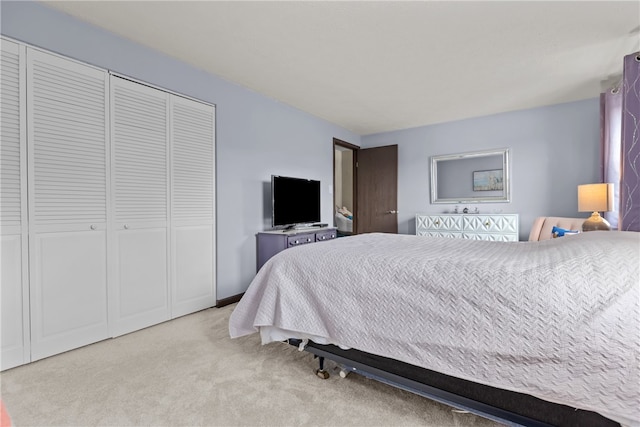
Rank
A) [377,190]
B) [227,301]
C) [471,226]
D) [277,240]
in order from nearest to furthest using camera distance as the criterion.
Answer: [227,301] < [277,240] < [471,226] < [377,190]

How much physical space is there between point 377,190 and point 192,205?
337cm

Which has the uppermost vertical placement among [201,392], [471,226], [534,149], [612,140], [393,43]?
[393,43]

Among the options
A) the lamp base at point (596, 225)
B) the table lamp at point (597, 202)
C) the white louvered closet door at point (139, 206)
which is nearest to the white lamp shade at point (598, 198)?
the table lamp at point (597, 202)

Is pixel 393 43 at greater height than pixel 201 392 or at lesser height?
greater

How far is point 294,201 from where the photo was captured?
391cm

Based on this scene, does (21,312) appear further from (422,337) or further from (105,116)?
(422,337)

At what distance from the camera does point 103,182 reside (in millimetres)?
2365

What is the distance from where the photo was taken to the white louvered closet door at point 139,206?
8.03 feet

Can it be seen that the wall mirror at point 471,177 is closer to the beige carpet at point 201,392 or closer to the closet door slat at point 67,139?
the beige carpet at point 201,392

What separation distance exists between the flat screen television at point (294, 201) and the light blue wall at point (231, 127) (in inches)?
8.7

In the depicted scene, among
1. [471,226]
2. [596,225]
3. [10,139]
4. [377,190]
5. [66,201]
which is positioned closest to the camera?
[10,139]

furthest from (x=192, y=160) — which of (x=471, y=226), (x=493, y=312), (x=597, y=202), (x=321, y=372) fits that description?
(x=597, y=202)

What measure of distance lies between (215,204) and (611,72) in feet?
14.1

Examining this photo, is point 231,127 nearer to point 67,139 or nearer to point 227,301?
point 67,139
